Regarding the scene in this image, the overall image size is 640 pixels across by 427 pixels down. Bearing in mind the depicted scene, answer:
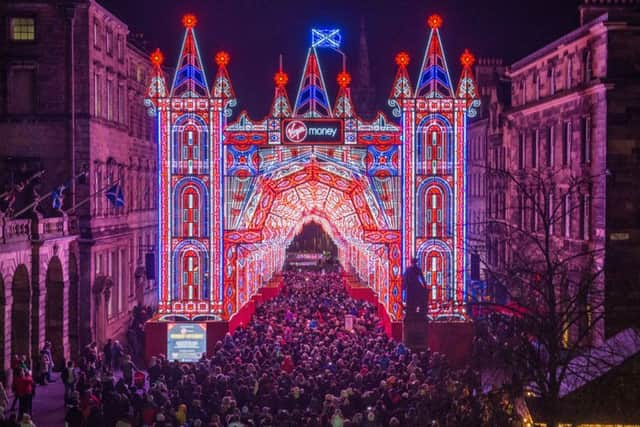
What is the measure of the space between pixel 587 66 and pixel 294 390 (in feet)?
68.4

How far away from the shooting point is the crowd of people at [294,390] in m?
21.3

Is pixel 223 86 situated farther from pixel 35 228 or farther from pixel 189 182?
pixel 35 228

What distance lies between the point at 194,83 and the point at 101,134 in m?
8.74

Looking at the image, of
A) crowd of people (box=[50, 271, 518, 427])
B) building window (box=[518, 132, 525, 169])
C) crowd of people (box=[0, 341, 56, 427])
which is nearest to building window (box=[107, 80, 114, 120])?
crowd of people (box=[0, 341, 56, 427])

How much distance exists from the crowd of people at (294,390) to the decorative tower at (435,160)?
447cm

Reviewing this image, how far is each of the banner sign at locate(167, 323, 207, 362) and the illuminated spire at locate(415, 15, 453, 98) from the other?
10.9 meters

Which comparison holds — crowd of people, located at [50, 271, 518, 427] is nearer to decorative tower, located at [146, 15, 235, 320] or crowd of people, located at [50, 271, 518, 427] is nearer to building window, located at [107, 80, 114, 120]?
decorative tower, located at [146, 15, 235, 320]

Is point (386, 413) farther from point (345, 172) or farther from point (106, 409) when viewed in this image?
point (345, 172)

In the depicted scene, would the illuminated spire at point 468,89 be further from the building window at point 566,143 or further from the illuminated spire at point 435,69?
the building window at point 566,143

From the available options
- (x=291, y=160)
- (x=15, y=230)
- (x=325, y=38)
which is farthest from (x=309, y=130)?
(x=15, y=230)

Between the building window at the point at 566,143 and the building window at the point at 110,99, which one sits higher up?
the building window at the point at 110,99

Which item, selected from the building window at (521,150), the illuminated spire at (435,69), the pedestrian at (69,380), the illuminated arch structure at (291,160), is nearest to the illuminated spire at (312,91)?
the illuminated arch structure at (291,160)

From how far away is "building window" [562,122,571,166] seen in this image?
4231 cm

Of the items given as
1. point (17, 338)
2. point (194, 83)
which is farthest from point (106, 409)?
point (194, 83)
